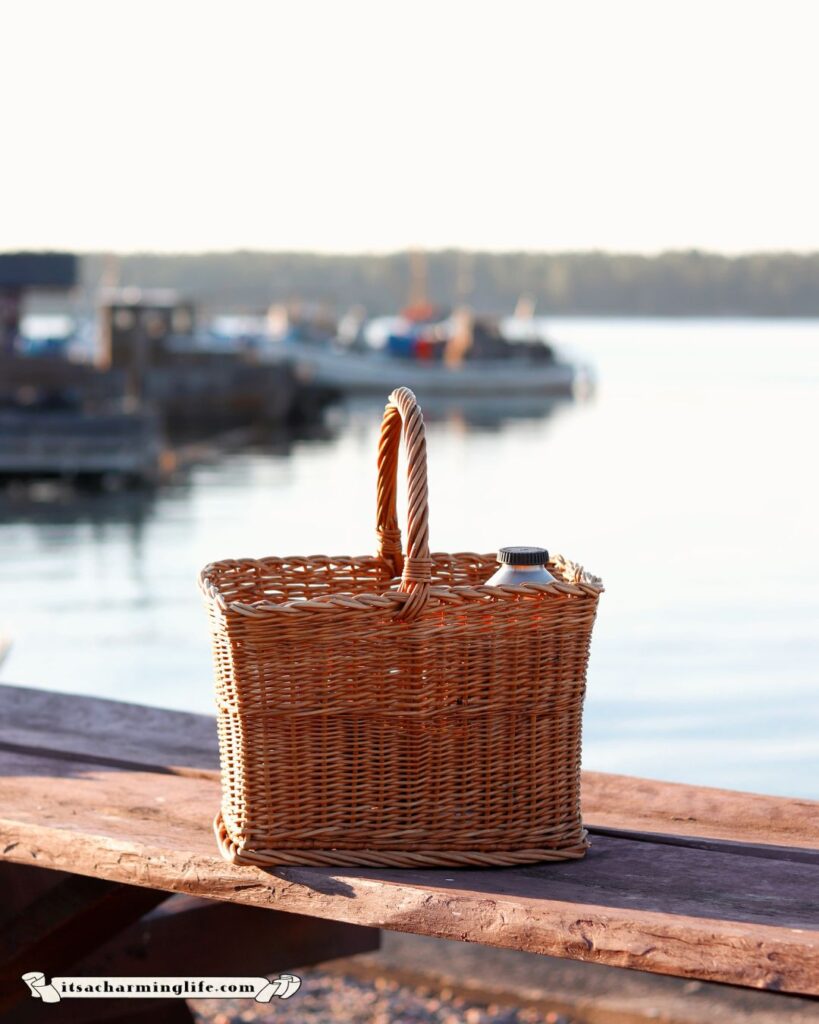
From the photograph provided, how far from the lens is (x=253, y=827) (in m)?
2.39

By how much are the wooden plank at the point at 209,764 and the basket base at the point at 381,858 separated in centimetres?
31

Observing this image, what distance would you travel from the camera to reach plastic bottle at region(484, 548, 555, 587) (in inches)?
95.4

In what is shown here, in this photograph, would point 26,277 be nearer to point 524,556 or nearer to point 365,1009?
point 365,1009

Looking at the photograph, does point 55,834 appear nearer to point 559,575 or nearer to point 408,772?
point 408,772

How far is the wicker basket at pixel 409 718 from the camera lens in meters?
2.29

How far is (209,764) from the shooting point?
3.14 m

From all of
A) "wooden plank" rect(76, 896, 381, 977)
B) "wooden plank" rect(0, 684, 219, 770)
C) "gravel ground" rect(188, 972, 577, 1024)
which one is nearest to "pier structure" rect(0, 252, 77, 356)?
"gravel ground" rect(188, 972, 577, 1024)

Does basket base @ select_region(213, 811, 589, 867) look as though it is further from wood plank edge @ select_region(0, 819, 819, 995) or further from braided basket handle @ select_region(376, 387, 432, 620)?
braided basket handle @ select_region(376, 387, 432, 620)

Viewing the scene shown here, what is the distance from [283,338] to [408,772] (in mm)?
56476

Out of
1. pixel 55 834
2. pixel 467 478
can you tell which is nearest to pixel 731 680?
pixel 55 834

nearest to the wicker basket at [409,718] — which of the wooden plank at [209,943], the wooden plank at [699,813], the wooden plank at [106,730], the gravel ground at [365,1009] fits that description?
the wooden plank at [699,813]

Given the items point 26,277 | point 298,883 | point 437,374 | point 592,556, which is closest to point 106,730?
point 298,883

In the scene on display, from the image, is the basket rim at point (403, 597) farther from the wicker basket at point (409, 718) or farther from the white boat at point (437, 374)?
the white boat at point (437, 374)

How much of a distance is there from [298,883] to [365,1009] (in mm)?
2625
